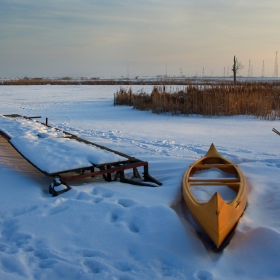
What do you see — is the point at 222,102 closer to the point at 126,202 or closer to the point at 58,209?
the point at 126,202

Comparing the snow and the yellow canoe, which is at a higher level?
the snow

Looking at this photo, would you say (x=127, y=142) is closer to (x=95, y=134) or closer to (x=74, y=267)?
(x=95, y=134)

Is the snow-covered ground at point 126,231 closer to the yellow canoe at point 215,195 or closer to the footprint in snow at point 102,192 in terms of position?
the footprint in snow at point 102,192

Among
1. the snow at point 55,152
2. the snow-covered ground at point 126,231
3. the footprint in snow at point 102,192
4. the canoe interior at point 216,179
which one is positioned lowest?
the snow-covered ground at point 126,231

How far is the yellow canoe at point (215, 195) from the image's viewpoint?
2.97 m

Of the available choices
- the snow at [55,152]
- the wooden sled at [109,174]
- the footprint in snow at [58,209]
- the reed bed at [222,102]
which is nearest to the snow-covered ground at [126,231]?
the footprint in snow at [58,209]

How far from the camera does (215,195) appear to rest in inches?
118

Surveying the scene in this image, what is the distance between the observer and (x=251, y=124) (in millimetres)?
10031

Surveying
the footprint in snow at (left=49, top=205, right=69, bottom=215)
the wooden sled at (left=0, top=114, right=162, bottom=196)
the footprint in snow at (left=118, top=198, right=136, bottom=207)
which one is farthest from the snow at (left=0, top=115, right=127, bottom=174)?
the footprint in snow at (left=118, top=198, right=136, bottom=207)

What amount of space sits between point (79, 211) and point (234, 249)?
1.62m

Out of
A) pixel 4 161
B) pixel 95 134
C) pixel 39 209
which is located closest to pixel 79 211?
pixel 39 209

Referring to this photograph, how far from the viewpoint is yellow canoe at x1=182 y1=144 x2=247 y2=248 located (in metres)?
2.97

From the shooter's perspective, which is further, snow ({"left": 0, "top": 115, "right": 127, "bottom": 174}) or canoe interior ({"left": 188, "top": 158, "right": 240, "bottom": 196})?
snow ({"left": 0, "top": 115, "right": 127, "bottom": 174})

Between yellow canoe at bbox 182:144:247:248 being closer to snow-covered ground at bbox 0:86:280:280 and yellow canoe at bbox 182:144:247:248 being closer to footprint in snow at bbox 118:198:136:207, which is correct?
snow-covered ground at bbox 0:86:280:280
